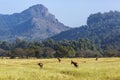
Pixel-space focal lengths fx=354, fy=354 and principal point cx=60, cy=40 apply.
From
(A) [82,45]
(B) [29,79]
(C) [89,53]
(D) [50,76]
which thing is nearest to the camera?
(B) [29,79]

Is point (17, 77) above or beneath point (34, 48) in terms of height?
beneath

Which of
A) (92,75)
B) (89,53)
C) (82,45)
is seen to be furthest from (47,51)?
(92,75)

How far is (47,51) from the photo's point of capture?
5876 inches

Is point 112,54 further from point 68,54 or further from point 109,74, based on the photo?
point 109,74

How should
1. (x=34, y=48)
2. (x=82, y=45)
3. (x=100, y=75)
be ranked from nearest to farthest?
(x=100, y=75), (x=34, y=48), (x=82, y=45)

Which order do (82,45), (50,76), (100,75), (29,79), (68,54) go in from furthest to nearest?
(82,45)
(68,54)
(100,75)
(50,76)
(29,79)

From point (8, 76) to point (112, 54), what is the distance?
119 metres

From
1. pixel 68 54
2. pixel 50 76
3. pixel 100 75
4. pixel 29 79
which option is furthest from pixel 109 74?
pixel 68 54

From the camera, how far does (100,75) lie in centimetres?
3472

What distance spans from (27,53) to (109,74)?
106848 mm

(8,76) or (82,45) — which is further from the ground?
(82,45)

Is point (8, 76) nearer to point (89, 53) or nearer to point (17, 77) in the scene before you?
point (17, 77)

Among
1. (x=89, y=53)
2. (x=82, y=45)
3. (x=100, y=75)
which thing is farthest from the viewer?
(x=82, y=45)

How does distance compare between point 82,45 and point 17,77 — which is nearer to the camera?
point 17,77
